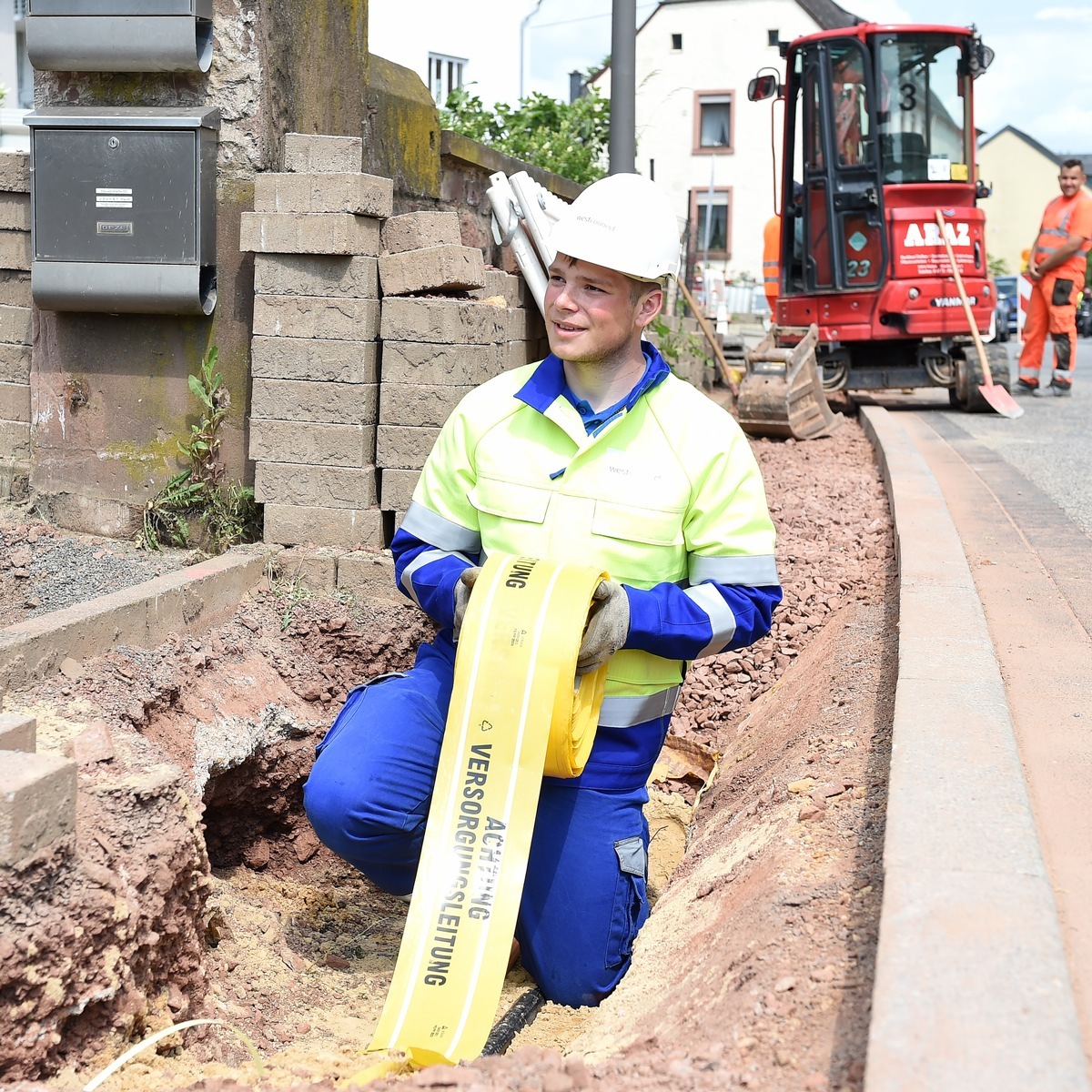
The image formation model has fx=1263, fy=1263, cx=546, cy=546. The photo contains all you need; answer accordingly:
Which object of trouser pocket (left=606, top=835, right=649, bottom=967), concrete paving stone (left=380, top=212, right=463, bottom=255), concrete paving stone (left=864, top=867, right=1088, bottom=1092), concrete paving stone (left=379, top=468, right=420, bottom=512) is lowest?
trouser pocket (left=606, top=835, right=649, bottom=967)

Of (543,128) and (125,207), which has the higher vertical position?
(543,128)

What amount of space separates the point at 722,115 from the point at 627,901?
41.1m

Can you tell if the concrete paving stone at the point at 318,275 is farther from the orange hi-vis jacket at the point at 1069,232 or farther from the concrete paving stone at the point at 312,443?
the orange hi-vis jacket at the point at 1069,232

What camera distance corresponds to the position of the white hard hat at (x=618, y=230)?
336 cm

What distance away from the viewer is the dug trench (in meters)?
2.30

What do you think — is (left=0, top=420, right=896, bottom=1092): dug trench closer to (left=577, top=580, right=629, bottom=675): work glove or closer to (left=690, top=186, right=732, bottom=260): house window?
(left=577, top=580, right=629, bottom=675): work glove

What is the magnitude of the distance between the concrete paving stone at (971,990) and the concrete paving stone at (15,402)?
181 inches

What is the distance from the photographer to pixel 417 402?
506 cm

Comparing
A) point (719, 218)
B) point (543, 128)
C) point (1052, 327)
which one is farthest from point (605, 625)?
point (719, 218)

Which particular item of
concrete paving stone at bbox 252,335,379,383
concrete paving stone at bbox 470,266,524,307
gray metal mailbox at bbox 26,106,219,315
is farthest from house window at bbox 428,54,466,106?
concrete paving stone at bbox 252,335,379,383

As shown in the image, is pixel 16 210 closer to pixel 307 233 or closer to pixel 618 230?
pixel 307 233

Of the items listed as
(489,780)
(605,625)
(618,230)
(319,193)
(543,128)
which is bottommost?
(489,780)

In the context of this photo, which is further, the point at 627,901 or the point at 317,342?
the point at 317,342

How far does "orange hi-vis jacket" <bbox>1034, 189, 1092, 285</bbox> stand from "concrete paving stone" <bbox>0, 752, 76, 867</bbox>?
1321 cm
